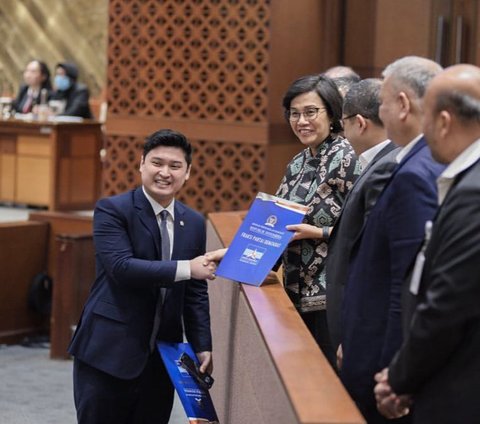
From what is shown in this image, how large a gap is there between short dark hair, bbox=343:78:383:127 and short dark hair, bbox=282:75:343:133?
52 cm

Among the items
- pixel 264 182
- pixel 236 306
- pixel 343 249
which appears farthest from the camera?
pixel 264 182

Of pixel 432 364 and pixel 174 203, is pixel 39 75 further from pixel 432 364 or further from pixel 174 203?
pixel 432 364

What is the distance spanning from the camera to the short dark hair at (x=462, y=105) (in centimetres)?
296

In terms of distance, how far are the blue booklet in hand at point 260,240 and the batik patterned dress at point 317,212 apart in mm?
254

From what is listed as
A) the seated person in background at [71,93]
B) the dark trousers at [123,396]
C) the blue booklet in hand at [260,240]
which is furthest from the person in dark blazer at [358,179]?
the seated person in background at [71,93]

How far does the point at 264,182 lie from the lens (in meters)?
9.59

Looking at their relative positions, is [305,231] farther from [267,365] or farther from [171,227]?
Result: [267,365]

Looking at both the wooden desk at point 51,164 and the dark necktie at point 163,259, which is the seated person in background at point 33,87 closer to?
the wooden desk at point 51,164

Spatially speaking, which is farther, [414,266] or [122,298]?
[122,298]

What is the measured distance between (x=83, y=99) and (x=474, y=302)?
11.1m

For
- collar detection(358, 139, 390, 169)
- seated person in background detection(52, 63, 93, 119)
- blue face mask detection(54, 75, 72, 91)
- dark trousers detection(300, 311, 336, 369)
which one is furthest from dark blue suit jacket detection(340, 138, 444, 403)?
blue face mask detection(54, 75, 72, 91)

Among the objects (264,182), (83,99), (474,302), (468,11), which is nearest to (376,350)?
(474,302)

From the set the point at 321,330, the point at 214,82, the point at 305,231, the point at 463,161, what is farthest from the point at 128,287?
the point at 214,82

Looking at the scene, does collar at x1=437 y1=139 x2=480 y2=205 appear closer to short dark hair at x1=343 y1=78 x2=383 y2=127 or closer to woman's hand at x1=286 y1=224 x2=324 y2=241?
short dark hair at x1=343 y1=78 x2=383 y2=127
